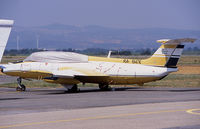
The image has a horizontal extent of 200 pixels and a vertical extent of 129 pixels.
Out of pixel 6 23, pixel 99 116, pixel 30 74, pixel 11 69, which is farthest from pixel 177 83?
pixel 6 23

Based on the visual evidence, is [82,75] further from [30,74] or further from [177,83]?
[177,83]

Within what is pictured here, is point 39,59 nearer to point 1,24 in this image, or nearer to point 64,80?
point 64,80

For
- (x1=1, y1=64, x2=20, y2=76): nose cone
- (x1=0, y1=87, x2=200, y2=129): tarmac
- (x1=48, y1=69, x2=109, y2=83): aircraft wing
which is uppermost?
(x1=1, y1=64, x2=20, y2=76): nose cone

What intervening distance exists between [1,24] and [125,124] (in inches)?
204

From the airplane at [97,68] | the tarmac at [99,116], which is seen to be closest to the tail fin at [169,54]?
the airplane at [97,68]

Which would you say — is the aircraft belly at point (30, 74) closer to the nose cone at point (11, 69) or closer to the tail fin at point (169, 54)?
the nose cone at point (11, 69)

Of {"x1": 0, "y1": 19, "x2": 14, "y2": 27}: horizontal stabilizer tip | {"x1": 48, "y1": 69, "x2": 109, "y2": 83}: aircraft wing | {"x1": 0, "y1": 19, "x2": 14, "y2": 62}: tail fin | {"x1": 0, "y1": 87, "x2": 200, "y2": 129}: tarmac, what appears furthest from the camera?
{"x1": 48, "y1": 69, "x2": 109, "y2": 83}: aircraft wing

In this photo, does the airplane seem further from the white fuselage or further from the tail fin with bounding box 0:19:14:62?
the tail fin with bounding box 0:19:14:62

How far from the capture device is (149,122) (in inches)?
587

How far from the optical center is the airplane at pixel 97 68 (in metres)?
30.1

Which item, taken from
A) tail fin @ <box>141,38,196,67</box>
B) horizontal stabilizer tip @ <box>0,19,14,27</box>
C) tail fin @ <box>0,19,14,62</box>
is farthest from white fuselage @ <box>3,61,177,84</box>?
horizontal stabilizer tip @ <box>0,19,14,27</box>

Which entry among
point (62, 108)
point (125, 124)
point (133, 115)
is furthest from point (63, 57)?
point (125, 124)

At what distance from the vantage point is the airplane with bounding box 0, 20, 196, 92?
98.8 ft

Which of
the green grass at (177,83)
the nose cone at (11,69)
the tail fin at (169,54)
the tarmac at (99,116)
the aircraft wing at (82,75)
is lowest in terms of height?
the tarmac at (99,116)
